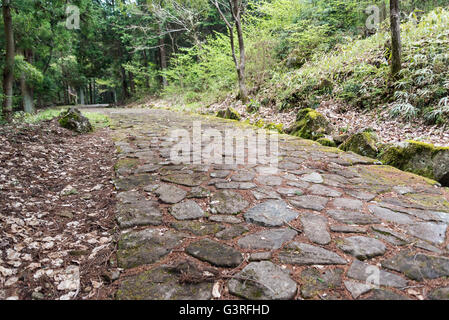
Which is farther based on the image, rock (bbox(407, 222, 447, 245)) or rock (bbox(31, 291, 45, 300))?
rock (bbox(407, 222, 447, 245))

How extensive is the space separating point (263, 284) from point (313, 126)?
4413mm

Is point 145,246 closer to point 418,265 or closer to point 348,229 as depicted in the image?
point 348,229

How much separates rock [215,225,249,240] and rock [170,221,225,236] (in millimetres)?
52

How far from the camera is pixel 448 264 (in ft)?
4.93

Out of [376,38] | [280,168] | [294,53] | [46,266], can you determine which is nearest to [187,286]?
[46,266]

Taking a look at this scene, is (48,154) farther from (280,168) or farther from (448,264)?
(448,264)

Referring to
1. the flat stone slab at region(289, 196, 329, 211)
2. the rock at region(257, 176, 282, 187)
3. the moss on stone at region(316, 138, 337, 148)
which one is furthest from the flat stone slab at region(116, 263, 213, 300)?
the moss on stone at region(316, 138, 337, 148)

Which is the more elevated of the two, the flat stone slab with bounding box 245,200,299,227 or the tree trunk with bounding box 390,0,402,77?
the tree trunk with bounding box 390,0,402,77

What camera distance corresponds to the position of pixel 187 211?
223cm

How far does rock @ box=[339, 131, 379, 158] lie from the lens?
12.9 feet

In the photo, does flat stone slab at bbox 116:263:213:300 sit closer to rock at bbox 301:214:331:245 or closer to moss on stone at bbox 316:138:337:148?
rock at bbox 301:214:331:245

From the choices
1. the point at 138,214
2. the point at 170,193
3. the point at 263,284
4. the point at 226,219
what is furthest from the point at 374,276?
the point at 170,193

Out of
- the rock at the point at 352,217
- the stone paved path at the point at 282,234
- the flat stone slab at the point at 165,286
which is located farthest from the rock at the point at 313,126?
the flat stone slab at the point at 165,286
